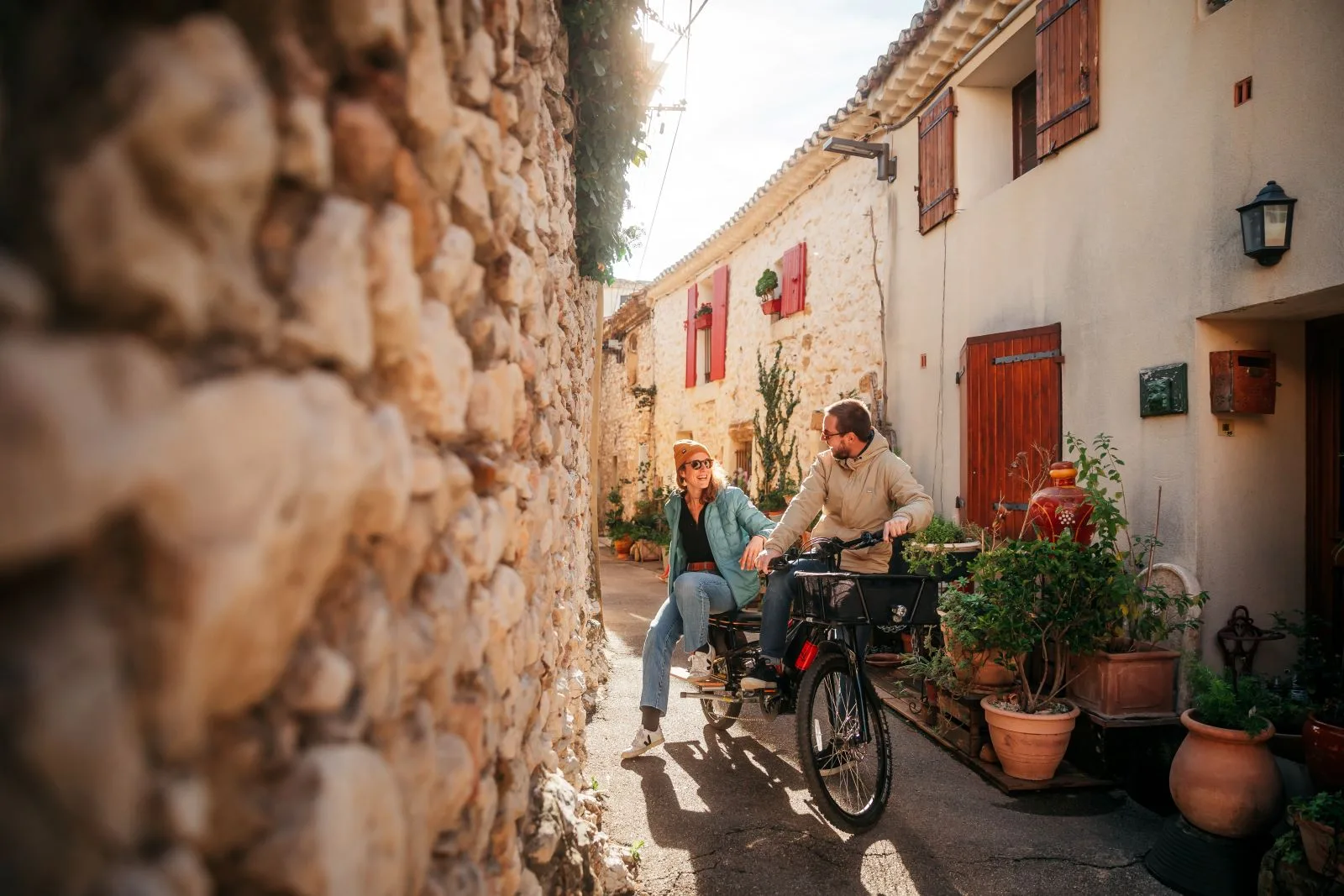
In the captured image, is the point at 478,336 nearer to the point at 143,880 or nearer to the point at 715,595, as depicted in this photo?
the point at 143,880

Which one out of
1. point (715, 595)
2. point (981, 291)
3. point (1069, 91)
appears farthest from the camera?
point (981, 291)

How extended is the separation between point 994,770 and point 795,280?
22.1 feet

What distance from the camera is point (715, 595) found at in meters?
4.32

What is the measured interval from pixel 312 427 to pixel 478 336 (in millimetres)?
687

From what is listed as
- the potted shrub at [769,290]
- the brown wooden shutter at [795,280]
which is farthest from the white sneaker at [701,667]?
the potted shrub at [769,290]

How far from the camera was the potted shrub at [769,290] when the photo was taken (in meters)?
10.4

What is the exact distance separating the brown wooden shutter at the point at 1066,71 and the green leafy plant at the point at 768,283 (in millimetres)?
4784

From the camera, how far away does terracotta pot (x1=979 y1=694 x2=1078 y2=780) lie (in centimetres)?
392

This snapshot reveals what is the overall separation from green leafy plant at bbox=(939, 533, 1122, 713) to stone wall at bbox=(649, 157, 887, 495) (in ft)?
13.9

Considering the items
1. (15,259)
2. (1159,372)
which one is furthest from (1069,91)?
(15,259)

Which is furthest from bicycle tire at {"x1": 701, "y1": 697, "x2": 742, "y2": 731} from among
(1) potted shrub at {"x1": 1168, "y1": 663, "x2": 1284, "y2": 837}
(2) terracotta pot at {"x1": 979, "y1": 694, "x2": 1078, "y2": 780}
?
(1) potted shrub at {"x1": 1168, "y1": 663, "x2": 1284, "y2": 837}

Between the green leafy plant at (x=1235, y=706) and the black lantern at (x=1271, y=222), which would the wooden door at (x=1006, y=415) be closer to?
the black lantern at (x=1271, y=222)

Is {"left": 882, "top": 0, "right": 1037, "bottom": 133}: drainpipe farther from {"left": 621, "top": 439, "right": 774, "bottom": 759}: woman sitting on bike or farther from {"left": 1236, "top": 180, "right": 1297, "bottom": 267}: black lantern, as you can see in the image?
{"left": 621, "top": 439, "right": 774, "bottom": 759}: woman sitting on bike

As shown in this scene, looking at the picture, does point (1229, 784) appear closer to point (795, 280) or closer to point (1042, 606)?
point (1042, 606)
